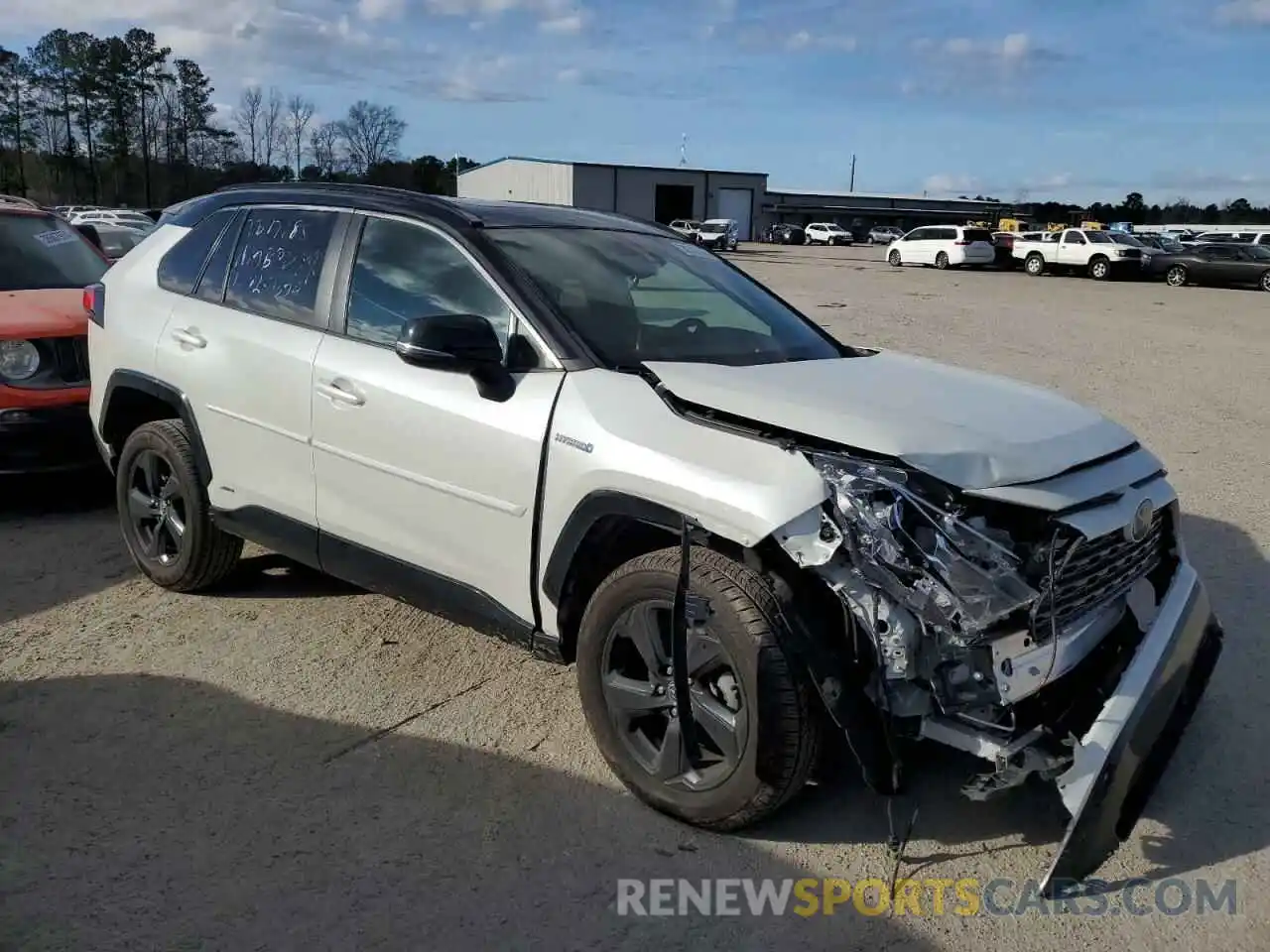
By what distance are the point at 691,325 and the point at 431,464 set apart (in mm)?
1167

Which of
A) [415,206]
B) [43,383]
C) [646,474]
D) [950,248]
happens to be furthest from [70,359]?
[950,248]

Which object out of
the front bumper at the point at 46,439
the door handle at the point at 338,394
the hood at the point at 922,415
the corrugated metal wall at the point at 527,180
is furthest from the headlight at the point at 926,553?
the corrugated metal wall at the point at 527,180

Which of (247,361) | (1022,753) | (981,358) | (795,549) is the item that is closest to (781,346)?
(795,549)

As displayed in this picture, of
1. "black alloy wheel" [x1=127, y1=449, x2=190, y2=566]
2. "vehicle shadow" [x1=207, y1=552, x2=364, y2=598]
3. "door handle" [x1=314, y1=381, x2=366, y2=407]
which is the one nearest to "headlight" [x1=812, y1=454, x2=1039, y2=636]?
"door handle" [x1=314, y1=381, x2=366, y2=407]

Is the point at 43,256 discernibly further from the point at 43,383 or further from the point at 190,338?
the point at 190,338

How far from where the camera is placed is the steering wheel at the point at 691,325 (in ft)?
13.3

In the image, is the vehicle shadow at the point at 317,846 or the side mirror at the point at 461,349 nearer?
the vehicle shadow at the point at 317,846

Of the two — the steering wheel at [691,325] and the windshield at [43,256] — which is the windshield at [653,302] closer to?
the steering wheel at [691,325]

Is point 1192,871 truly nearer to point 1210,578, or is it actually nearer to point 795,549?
point 795,549

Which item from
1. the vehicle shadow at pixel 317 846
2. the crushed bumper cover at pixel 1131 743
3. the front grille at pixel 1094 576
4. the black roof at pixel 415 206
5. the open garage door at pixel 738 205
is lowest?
the vehicle shadow at pixel 317 846

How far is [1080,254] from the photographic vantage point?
36219mm

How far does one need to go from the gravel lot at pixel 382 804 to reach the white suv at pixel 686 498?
25 centimetres

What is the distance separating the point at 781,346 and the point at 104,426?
11.1ft

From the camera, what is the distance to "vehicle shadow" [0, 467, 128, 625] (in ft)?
16.4
